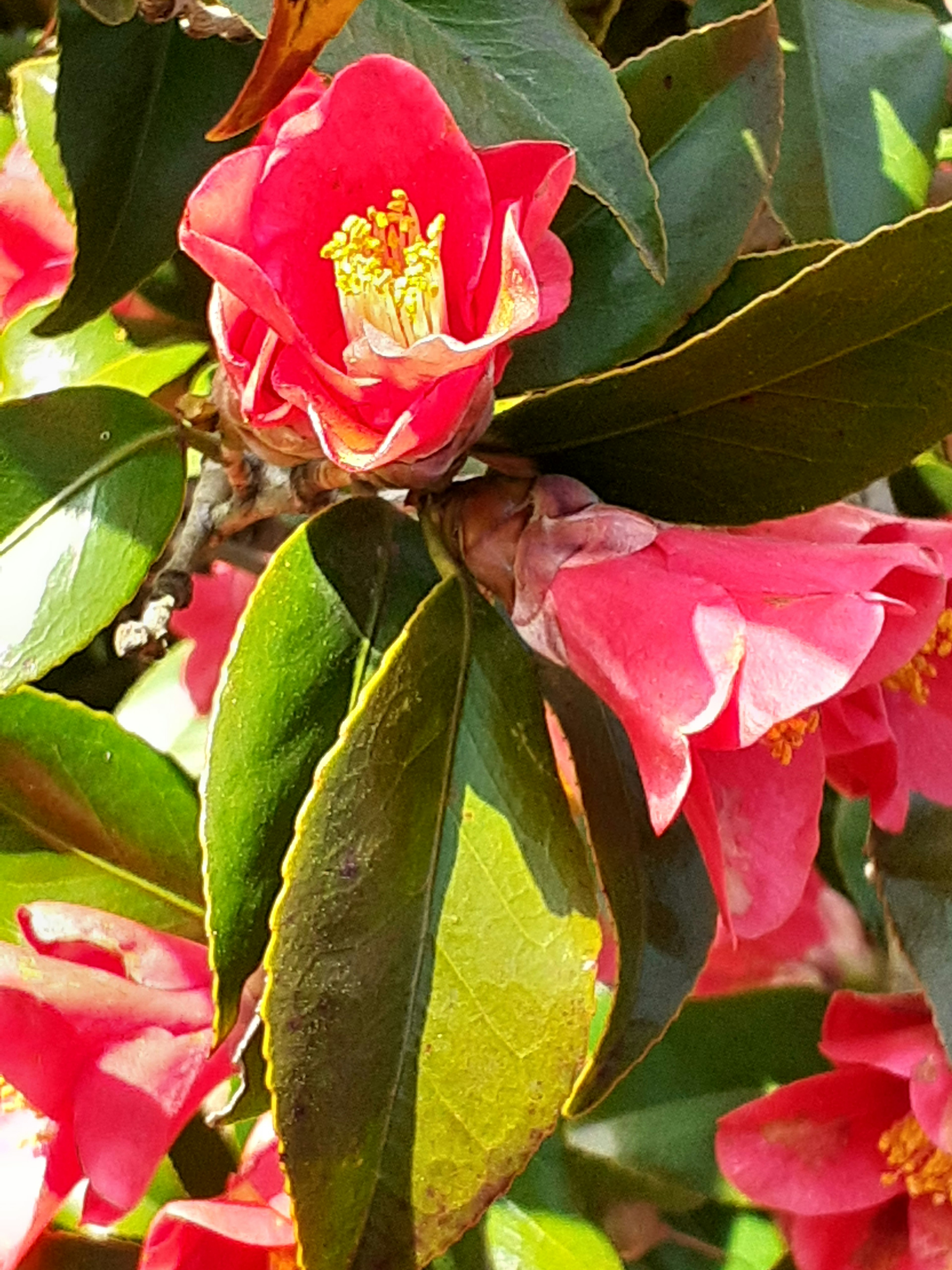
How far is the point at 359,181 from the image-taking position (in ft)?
1.39

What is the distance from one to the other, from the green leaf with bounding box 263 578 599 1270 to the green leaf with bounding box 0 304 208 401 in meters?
0.32

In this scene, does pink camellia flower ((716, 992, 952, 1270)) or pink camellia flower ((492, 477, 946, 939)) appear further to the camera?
pink camellia flower ((716, 992, 952, 1270))

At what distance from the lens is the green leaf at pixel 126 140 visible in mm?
571

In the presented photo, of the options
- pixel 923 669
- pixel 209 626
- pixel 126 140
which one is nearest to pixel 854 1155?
pixel 923 669

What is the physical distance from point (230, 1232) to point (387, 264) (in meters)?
0.37

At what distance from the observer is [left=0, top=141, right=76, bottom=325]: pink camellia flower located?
66cm

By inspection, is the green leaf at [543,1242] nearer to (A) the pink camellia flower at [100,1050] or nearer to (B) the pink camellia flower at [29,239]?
(A) the pink camellia flower at [100,1050]

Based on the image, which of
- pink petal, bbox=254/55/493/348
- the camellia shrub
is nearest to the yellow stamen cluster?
the camellia shrub

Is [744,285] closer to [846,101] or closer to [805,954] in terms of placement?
[846,101]

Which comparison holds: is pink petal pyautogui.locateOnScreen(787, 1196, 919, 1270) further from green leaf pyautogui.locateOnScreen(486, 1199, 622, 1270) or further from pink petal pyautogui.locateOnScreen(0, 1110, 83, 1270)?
pink petal pyautogui.locateOnScreen(0, 1110, 83, 1270)

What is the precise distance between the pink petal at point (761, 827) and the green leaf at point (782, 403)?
92mm

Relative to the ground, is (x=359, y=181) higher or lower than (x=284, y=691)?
higher

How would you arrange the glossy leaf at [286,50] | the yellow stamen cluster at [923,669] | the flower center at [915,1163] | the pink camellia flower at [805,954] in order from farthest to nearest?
A: the pink camellia flower at [805,954], the flower center at [915,1163], the yellow stamen cluster at [923,669], the glossy leaf at [286,50]

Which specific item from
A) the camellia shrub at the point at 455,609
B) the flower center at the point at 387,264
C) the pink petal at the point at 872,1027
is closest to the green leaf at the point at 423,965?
the camellia shrub at the point at 455,609
